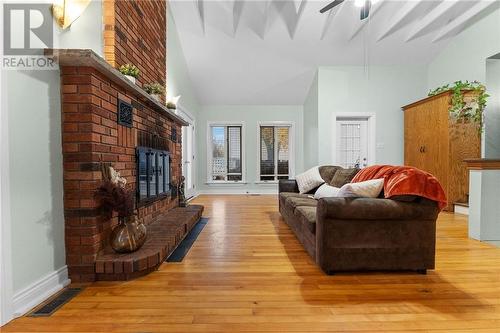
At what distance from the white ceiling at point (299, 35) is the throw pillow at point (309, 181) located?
2.80 m

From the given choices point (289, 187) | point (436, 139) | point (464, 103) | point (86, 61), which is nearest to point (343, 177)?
point (289, 187)

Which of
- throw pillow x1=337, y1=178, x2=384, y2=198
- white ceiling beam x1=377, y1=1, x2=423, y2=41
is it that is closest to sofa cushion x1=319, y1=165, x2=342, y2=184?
throw pillow x1=337, y1=178, x2=384, y2=198

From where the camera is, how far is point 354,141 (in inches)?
231

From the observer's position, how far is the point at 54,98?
68.2 inches

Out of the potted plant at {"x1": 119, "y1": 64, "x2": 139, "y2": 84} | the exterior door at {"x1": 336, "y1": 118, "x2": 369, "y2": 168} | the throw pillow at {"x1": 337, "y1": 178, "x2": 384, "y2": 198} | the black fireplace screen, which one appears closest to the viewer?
the throw pillow at {"x1": 337, "y1": 178, "x2": 384, "y2": 198}

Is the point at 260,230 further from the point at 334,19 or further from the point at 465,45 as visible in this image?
the point at 465,45

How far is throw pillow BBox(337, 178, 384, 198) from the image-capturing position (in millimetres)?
2072

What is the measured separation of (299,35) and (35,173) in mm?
4813

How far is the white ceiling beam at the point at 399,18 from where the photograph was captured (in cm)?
429

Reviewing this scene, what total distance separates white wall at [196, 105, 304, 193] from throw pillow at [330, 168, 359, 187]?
3502mm

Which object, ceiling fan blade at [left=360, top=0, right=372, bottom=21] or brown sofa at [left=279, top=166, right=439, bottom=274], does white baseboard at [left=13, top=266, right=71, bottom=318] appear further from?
ceiling fan blade at [left=360, top=0, right=372, bottom=21]

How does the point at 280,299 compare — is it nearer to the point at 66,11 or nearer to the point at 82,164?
the point at 82,164

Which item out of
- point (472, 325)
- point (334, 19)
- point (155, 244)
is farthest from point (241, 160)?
point (472, 325)

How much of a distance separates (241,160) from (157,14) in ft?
14.0
